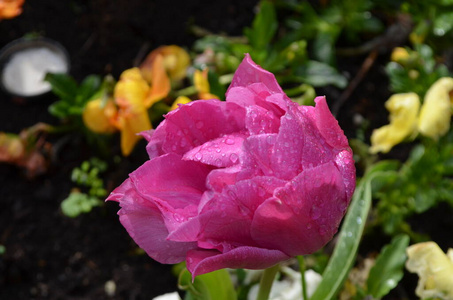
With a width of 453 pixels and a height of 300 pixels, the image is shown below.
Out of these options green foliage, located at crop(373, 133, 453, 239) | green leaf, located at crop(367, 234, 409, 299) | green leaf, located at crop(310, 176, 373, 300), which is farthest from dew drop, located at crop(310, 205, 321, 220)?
green foliage, located at crop(373, 133, 453, 239)

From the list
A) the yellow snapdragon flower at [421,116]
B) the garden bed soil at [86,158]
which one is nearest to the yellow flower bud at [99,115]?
the garden bed soil at [86,158]

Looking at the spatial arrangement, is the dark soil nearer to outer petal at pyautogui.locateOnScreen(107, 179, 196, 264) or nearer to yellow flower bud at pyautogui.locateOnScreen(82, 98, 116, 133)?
yellow flower bud at pyautogui.locateOnScreen(82, 98, 116, 133)

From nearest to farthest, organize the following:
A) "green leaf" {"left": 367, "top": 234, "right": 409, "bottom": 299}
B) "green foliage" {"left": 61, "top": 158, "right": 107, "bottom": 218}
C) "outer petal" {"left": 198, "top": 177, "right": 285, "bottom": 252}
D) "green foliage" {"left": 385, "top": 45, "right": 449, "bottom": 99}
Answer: "outer petal" {"left": 198, "top": 177, "right": 285, "bottom": 252}
"green leaf" {"left": 367, "top": 234, "right": 409, "bottom": 299}
"green foliage" {"left": 385, "top": 45, "right": 449, "bottom": 99}
"green foliage" {"left": 61, "top": 158, "right": 107, "bottom": 218}

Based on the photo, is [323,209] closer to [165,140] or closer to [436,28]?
[165,140]

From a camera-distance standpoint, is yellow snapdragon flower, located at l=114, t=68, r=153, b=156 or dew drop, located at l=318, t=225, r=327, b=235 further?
yellow snapdragon flower, located at l=114, t=68, r=153, b=156

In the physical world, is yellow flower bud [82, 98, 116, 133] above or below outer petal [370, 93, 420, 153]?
below

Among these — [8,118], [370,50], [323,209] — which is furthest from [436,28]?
[8,118]

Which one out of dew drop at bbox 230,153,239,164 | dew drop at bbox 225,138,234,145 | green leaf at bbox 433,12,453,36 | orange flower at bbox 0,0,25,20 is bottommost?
orange flower at bbox 0,0,25,20
